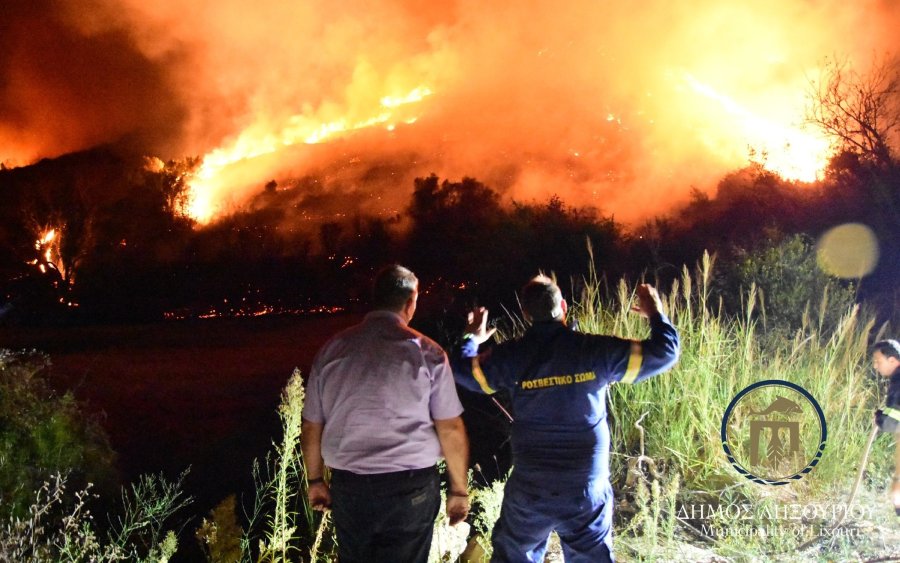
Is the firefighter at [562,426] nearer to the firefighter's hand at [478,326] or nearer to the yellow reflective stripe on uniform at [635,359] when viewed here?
the yellow reflective stripe on uniform at [635,359]

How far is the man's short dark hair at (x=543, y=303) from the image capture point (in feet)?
10.4

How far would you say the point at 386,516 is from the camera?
2.92m

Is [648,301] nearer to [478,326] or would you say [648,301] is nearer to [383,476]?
[478,326]

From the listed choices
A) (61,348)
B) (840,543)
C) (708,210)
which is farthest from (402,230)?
(840,543)

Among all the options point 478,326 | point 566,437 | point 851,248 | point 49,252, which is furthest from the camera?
point 49,252

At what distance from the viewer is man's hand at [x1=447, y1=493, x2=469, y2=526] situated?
304 cm

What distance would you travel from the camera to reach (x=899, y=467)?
12.4 ft

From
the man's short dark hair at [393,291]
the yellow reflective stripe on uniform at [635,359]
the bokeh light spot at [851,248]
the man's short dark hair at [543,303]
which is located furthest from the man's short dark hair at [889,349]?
the bokeh light spot at [851,248]

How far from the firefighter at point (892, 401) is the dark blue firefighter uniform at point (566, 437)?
5.87 ft

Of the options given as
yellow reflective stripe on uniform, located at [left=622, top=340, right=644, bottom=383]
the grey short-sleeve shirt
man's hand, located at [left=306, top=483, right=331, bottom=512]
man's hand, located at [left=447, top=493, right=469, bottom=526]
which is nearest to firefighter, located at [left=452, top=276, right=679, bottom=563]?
yellow reflective stripe on uniform, located at [left=622, top=340, right=644, bottom=383]

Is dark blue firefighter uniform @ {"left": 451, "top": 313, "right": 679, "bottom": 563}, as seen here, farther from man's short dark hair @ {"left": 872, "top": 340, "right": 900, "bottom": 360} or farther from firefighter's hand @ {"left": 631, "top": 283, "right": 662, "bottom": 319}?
man's short dark hair @ {"left": 872, "top": 340, "right": 900, "bottom": 360}

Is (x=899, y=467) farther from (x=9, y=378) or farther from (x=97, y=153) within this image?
(x=97, y=153)
